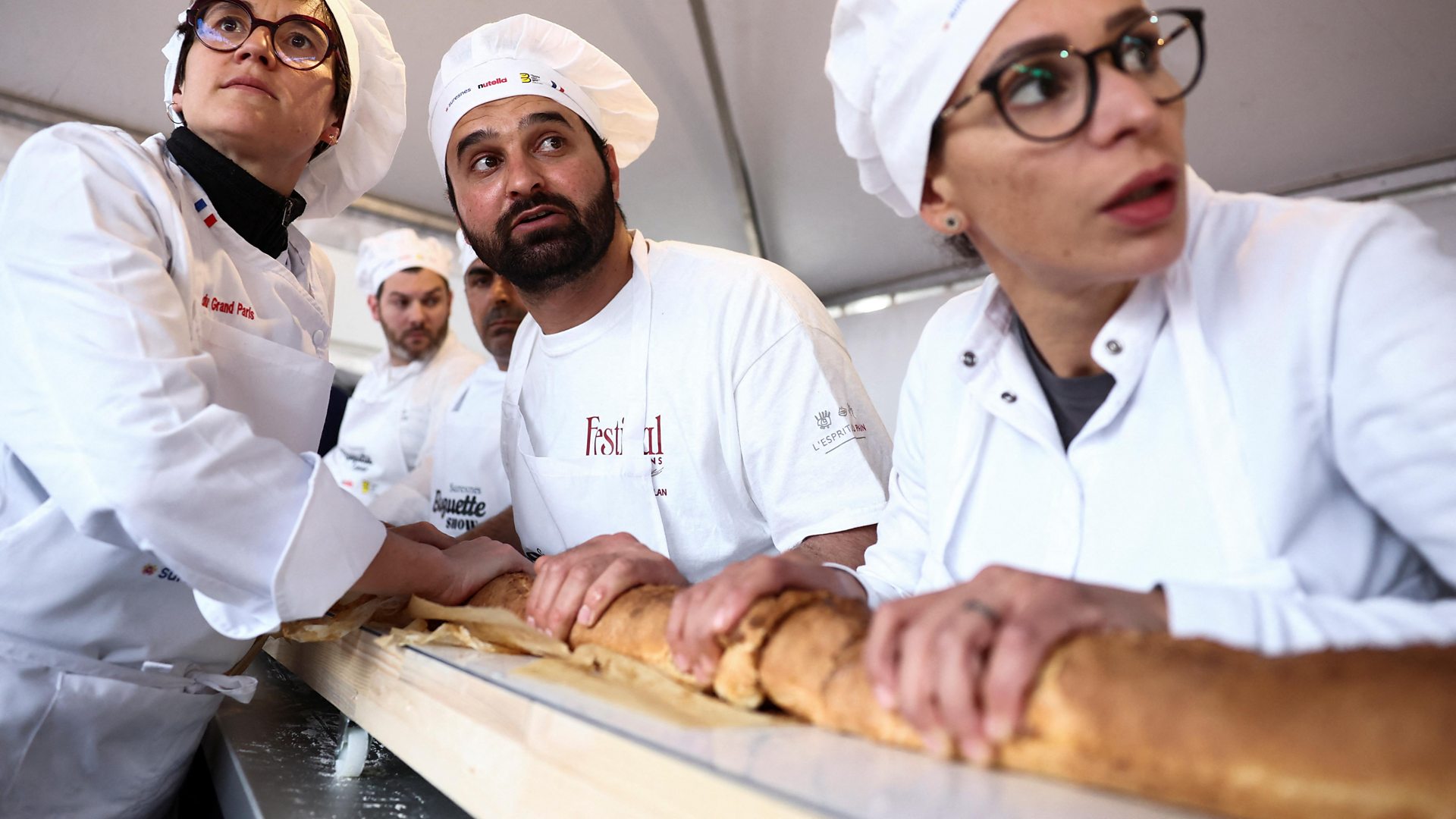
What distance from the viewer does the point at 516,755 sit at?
699 millimetres

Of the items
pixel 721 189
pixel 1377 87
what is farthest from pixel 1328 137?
pixel 721 189

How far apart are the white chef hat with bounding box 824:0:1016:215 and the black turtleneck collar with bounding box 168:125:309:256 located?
0.99 m

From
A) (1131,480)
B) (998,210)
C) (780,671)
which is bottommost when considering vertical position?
(780,671)

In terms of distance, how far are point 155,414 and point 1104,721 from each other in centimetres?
107

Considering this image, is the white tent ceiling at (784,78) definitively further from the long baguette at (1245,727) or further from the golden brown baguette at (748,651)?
the long baguette at (1245,727)

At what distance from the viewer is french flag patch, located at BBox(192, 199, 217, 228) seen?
138 centimetres

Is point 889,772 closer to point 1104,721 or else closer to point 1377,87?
point 1104,721

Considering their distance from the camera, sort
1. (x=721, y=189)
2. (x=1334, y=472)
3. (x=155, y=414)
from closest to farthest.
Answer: (x=1334, y=472)
(x=155, y=414)
(x=721, y=189)

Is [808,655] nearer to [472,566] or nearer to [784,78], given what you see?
[472,566]

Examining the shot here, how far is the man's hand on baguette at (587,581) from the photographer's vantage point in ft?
3.21

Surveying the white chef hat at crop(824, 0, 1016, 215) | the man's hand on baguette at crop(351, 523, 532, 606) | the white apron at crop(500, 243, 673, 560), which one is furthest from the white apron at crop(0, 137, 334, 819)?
the white chef hat at crop(824, 0, 1016, 215)

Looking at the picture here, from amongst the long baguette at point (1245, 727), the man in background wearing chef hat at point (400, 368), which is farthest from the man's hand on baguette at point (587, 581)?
the man in background wearing chef hat at point (400, 368)

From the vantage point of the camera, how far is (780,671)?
2.23ft

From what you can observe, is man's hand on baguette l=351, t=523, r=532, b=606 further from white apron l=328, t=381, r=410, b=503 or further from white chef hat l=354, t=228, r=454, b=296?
white chef hat l=354, t=228, r=454, b=296
